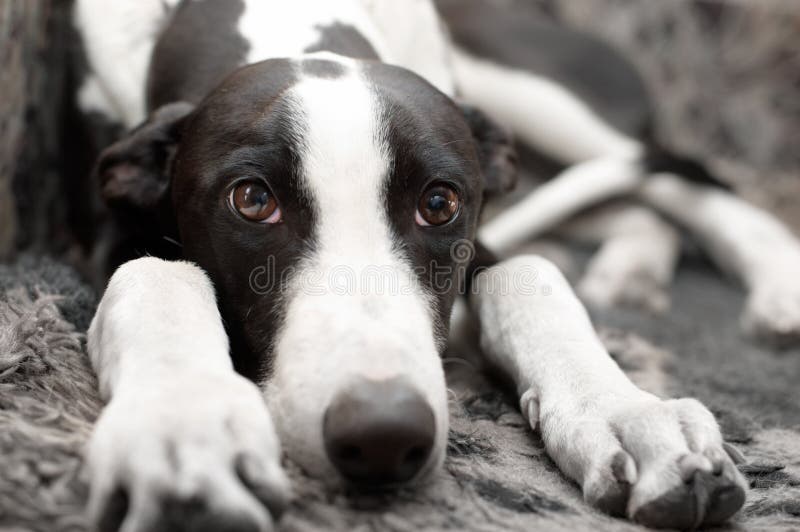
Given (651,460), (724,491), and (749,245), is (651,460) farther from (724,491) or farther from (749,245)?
(749,245)

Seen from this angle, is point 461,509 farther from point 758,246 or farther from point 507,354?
point 758,246

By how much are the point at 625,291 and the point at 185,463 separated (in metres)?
2.00

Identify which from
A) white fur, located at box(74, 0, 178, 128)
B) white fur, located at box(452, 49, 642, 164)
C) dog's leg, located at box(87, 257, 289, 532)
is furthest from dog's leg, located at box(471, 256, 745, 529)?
white fur, located at box(452, 49, 642, 164)

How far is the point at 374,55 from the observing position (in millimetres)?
2029

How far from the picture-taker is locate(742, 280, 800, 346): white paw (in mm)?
2531

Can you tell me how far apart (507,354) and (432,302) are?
0.26 meters

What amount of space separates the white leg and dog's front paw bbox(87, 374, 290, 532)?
1.86m

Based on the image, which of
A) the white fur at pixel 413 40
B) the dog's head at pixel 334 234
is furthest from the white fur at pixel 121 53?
the white fur at pixel 413 40

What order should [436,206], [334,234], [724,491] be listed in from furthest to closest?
[436,206] → [334,234] → [724,491]

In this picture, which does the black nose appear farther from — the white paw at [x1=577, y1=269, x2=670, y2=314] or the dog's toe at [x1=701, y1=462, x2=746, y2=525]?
the white paw at [x1=577, y1=269, x2=670, y2=314]

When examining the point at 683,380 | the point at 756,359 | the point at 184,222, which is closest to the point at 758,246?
the point at 756,359

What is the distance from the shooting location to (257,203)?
1.49m

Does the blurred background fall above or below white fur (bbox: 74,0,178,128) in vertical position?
above

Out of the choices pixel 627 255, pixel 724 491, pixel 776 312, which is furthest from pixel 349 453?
pixel 627 255
